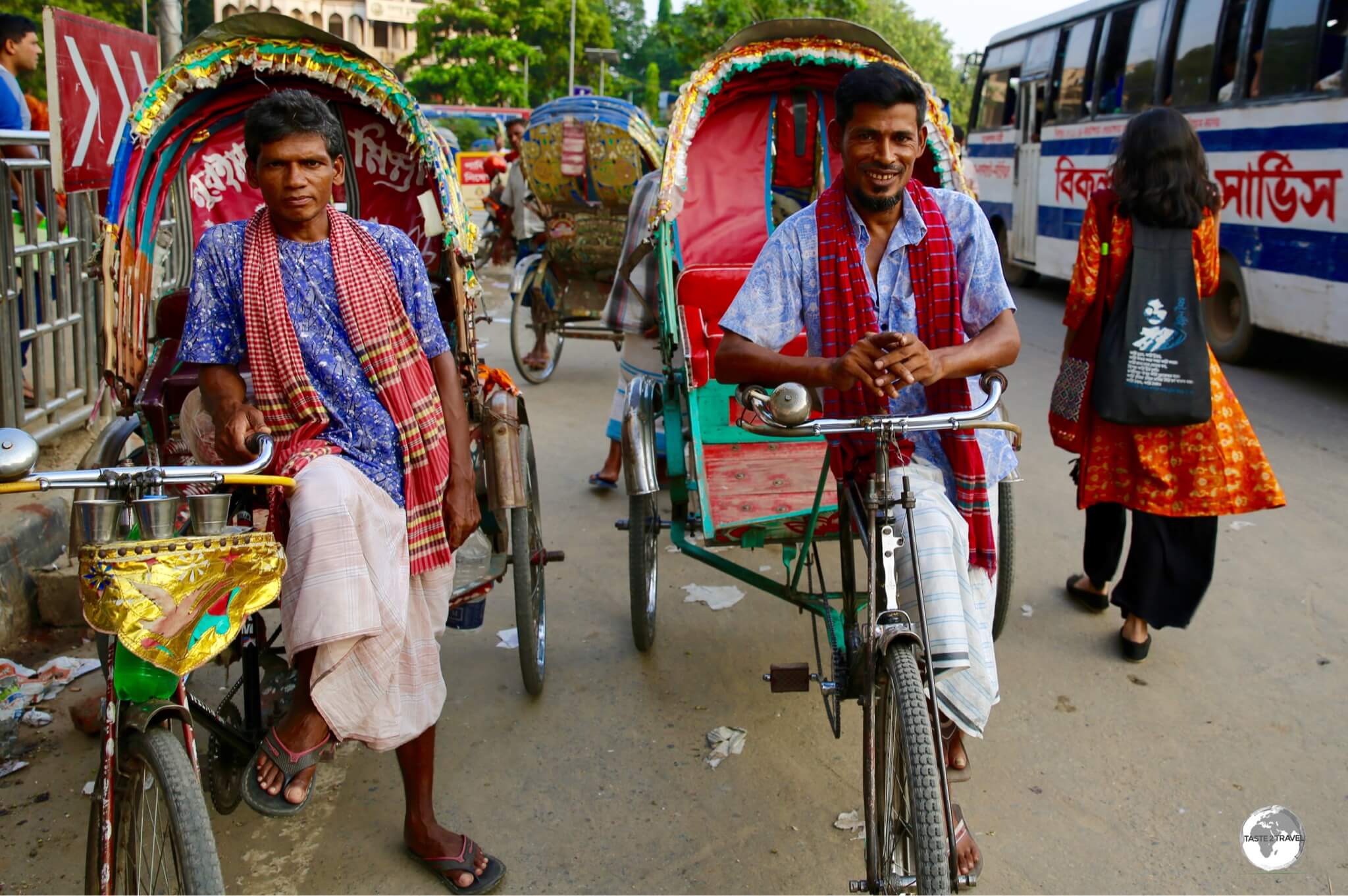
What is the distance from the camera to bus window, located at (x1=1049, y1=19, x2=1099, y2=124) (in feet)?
37.2

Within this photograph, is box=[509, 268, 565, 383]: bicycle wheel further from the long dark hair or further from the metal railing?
the long dark hair

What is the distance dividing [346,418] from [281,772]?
828 mm

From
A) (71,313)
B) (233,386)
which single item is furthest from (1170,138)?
(71,313)

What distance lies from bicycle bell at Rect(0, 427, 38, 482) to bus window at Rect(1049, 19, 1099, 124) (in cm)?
1136

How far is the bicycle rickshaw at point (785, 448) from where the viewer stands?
7.26 ft

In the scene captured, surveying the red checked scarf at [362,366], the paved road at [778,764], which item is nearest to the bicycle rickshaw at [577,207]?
the paved road at [778,764]

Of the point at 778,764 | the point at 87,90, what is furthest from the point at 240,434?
the point at 87,90

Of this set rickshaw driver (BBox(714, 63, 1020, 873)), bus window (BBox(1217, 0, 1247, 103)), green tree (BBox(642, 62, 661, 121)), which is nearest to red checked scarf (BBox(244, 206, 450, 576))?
rickshaw driver (BBox(714, 63, 1020, 873))

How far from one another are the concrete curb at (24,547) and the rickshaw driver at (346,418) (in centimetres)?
168

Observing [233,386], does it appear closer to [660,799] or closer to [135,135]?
[135,135]

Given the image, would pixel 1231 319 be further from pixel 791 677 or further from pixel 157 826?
pixel 157 826

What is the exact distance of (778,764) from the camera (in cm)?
326

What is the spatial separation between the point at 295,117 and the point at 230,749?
4.88 feet

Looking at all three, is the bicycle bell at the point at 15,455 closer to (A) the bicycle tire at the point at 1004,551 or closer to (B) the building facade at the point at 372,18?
(A) the bicycle tire at the point at 1004,551
